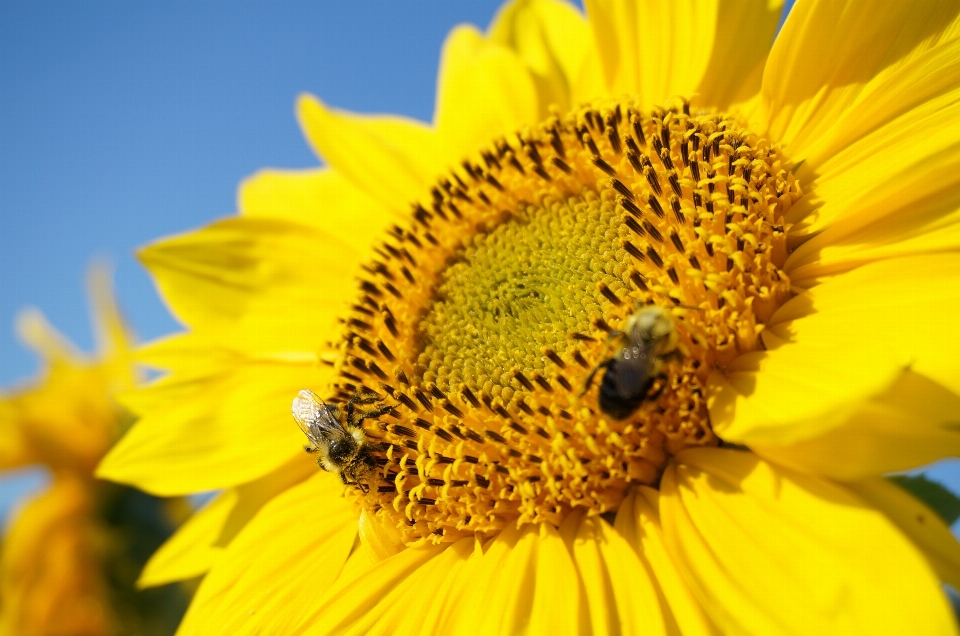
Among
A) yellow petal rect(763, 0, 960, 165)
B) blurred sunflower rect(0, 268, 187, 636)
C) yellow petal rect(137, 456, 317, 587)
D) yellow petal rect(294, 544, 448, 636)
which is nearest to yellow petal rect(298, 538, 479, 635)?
yellow petal rect(294, 544, 448, 636)

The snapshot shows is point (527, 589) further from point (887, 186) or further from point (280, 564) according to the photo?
point (887, 186)

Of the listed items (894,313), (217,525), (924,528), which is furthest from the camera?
(217,525)

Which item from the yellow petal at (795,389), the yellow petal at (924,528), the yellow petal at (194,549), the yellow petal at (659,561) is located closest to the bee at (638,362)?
the yellow petal at (795,389)

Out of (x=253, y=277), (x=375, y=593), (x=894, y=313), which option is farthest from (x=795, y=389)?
(x=253, y=277)

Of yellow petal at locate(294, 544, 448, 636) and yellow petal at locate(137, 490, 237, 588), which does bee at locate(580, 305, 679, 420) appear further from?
yellow petal at locate(137, 490, 237, 588)

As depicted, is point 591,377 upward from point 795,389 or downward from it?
upward

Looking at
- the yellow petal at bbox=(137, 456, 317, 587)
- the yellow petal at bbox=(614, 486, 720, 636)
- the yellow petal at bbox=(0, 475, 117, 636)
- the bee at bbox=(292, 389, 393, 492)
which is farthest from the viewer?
the yellow petal at bbox=(0, 475, 117, 636)

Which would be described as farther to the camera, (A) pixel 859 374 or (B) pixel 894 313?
(B) pixel 894 313
